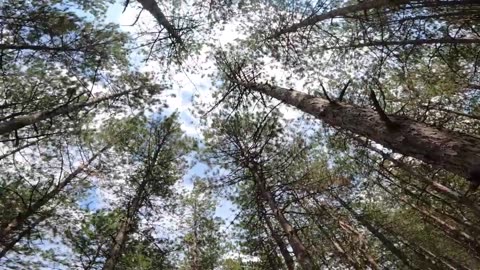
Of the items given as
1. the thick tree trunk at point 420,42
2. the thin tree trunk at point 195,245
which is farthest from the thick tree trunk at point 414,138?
the thin tree trunk at point 195,245

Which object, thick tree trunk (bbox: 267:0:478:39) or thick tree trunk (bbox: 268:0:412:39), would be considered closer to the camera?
thick tree trunk (bbox: 267:0:478:39)

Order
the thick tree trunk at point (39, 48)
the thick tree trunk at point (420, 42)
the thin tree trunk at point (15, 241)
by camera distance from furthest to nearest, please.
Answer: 1. the thick tree trunk at point (39, 48)
2. the thick tree trunk at point (420, 42)
3. the thin tree trunk at point (15, 241)

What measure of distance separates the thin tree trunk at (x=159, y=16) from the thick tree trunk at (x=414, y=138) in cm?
363

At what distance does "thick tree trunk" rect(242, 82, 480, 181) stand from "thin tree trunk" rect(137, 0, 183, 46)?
11.9ft

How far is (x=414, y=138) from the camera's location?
327 centimetres

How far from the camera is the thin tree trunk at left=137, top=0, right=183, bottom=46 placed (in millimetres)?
6859

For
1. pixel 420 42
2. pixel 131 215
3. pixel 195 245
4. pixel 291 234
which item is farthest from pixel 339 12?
pixel 195 245

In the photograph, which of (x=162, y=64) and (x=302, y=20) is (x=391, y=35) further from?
(x=162, y=64)

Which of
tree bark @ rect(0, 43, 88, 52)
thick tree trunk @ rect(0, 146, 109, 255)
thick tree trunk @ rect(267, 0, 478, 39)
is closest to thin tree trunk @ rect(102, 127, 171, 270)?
thick tree trunk @ rect(0, 146, 109, 255)

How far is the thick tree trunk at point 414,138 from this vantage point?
2793mm

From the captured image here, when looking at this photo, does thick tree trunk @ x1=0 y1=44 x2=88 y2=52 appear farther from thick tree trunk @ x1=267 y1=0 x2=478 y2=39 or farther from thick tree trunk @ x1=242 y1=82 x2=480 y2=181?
thick tree trunk @ x1=242 y1=82 x2=480 y2=181

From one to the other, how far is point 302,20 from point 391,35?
1834 mm

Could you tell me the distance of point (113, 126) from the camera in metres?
11.8

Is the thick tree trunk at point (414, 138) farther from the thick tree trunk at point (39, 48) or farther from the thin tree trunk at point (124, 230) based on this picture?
the thin tree trunk at point (124, 230)
